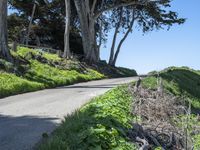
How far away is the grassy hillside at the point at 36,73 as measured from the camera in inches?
944

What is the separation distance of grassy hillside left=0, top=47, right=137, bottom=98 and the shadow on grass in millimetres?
7892

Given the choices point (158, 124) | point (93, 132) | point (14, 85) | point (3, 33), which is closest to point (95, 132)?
point (93, 132)

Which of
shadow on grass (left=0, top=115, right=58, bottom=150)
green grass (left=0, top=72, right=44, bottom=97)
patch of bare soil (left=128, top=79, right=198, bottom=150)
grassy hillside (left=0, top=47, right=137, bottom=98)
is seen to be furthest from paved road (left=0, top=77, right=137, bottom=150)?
patch of bare soil (left=128, top=79, right=198, bottom=150)

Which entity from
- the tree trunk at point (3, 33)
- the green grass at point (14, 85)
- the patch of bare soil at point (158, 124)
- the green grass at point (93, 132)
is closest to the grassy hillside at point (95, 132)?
the green grass at point (93, 132)

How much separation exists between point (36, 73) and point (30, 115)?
535 inches

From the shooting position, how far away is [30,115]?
1514 cm

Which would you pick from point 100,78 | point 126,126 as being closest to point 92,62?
point 100,78

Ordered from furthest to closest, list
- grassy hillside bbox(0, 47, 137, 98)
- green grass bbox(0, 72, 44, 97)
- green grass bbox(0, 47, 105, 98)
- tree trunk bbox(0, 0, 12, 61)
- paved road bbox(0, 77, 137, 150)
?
1. tree trunk bbox(0, 0, 12, 61)
2. grassy hillside bbox(0, 47, 137, 98)
3. green grass bbox(0, 47, 105, 98)
4. green grass bbox(0, 72, 44, 97)
5. paved road bbox(0, 77, 137, 150)

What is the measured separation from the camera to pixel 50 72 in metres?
30.6

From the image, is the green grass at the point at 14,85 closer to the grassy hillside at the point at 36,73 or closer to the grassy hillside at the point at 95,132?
the grassy hillside at the point at 36,73

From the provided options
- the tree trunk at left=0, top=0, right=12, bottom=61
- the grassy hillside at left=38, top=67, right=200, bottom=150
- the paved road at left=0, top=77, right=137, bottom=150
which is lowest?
the paved road at left=0, top=77, right=137, bottom=150

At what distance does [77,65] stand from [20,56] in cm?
732

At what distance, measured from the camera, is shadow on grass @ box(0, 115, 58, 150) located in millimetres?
10617

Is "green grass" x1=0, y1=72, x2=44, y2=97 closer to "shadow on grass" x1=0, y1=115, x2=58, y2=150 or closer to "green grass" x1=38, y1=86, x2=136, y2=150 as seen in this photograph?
"shadow on grass" x1=0, y1=115, x2=58, y2=150
